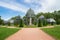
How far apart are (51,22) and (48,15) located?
982 inches

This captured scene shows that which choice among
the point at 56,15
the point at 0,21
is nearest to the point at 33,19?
the point at 0,21

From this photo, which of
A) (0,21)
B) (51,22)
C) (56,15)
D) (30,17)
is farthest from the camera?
(56,15)

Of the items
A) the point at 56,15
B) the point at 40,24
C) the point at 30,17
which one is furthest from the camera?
the point at 56,15

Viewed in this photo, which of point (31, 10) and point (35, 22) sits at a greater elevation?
point (31, 10)

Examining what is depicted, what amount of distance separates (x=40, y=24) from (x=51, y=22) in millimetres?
23180

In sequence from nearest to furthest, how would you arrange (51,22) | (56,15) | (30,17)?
(30,17) < (51,22) < (56,15)

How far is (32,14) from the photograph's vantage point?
56125mm

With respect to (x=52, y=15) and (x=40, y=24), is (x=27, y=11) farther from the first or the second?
(x=52, y=15)

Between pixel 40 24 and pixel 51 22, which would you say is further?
pixel 51 22

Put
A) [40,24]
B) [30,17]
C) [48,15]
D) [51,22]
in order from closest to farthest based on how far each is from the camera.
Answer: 1. [40,24]
2. [30,17]
3. [51,22]
4. [48,15]

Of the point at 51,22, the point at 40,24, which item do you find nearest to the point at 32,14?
the point at 40,24

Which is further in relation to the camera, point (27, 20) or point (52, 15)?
point (52, 15)

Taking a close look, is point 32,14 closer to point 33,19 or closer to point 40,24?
point 33,19

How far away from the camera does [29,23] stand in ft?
185
